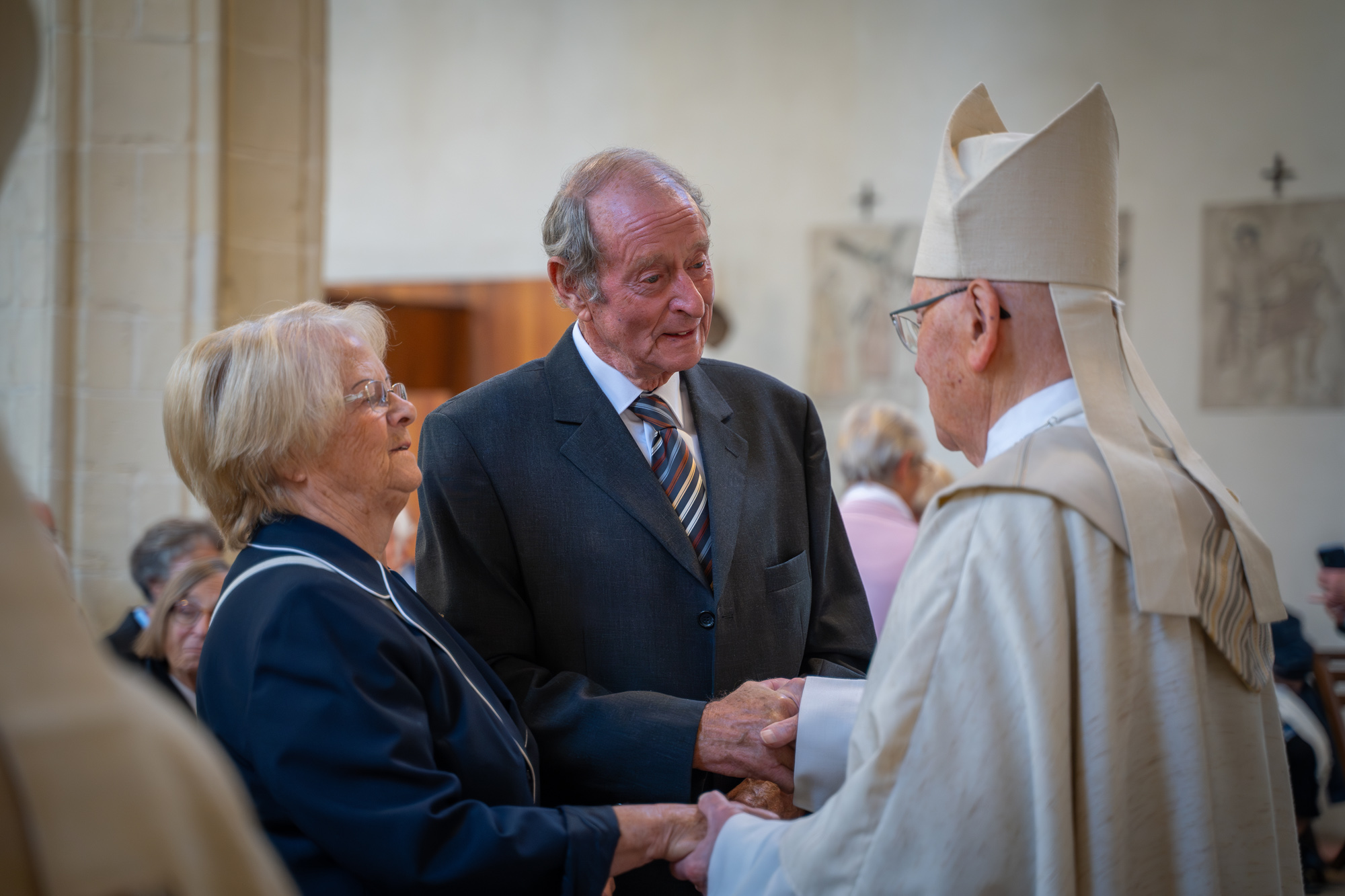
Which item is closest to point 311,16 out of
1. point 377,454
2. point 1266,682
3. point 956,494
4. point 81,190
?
point 81,190

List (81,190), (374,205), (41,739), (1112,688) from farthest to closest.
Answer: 1. (374,205)
2. (81,190)
3. (1112,688)
4. (41,739)

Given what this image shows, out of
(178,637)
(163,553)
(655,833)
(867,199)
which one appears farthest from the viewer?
(867,199)

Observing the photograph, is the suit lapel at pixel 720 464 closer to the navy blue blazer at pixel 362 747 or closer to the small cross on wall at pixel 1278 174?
the navy blue blazer at pixel 362 747

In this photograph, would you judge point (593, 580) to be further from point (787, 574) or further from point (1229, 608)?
point (1229, 608)

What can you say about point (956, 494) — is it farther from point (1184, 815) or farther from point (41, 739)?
point (41, 739)

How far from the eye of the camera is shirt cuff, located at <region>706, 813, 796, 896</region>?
1.50 m

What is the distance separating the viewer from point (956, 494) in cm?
146

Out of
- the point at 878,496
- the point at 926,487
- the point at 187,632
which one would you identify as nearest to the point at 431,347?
the point at 926,487

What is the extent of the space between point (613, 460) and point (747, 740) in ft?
1.84

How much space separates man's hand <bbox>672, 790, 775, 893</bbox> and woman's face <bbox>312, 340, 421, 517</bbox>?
26.9 inches

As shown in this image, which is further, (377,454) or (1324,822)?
(1324,822)

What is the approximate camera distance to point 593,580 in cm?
199

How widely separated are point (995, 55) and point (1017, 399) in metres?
7.10

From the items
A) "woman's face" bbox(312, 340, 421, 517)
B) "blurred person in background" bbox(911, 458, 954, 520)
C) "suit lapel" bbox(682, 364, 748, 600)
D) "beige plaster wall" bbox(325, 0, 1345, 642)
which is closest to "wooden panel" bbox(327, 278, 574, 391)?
"beige plaster wall" bbox(325, 0, 1345, 642)
